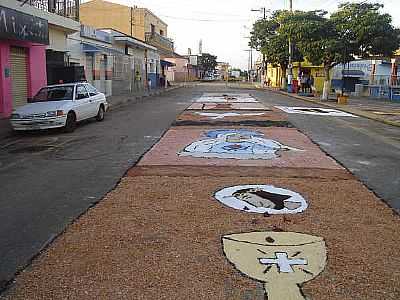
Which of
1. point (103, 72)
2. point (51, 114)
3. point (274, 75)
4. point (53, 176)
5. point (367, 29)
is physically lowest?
point (53, 176)

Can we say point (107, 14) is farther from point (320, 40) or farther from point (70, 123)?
point (70, 123)

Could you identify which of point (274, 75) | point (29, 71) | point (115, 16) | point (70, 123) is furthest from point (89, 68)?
point (274, 75)

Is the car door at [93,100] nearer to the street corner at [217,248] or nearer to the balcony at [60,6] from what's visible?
the balcony at [60,6]

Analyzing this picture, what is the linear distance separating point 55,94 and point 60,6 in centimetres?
971

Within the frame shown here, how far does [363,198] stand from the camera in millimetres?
6688

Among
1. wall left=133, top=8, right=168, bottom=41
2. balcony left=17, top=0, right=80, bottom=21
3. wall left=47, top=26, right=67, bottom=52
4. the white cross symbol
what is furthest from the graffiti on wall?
wall left=133, top=8, right=168, bottom=41

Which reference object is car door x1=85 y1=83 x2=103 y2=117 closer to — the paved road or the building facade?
the paved road

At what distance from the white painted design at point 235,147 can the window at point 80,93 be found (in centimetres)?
480

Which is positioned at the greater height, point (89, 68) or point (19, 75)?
point (89, 68)

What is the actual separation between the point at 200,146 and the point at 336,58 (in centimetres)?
2061

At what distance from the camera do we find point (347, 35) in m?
28.8

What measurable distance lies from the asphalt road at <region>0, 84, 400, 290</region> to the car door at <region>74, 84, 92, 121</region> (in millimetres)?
457

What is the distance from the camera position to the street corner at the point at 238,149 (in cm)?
931

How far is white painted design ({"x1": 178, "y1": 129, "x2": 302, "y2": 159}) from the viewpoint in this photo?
33.3 feet
